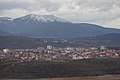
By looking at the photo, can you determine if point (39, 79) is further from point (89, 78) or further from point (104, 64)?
point (104, 64)

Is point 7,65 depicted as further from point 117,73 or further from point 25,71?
point 117,73

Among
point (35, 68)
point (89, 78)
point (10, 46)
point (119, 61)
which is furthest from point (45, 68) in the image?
point (10, 46)

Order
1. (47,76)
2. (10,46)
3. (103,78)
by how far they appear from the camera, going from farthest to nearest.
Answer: (10,46) → (47,76) → (103,78)

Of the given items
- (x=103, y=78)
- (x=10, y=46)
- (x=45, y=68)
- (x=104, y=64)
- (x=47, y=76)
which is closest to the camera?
(x=103, y=78)

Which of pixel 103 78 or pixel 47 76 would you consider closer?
pixel 103 78

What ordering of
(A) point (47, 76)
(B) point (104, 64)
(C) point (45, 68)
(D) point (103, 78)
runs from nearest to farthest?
(D) point (103, 78) < (A) point (47, 76) < (C) point (45, 68) < (B) point (104, 64)

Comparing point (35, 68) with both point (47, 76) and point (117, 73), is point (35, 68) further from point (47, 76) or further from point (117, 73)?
point (117, 73)

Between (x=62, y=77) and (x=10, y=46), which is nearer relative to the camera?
(x=62, y=77)

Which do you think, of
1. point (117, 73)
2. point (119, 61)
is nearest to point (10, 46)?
point (119, 61)
